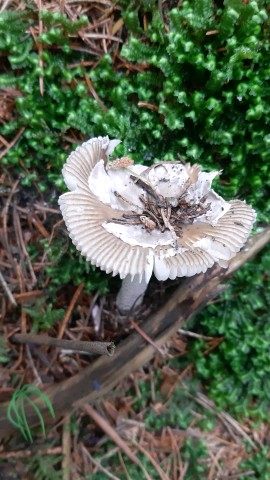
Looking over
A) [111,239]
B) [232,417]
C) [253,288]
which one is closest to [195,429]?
A: [232,417]

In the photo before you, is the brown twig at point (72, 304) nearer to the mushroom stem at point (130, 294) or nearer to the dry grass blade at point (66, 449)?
the mushroom stem at point (130, 294)

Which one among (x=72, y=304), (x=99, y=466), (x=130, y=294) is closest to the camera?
(x=130, y=294)

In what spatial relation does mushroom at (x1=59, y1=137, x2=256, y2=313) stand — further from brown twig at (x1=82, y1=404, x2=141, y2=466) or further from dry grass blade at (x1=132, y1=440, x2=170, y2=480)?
dry grass blade at (x1=132, y1=440, x2=170, y2=480)

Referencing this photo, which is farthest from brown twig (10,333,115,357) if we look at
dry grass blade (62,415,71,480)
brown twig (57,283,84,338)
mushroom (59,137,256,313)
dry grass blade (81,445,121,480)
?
dry grass blade (81,445,121,480)

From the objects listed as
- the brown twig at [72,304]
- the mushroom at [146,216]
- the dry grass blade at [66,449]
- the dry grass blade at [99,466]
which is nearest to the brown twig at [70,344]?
the brown twig at [72,304]

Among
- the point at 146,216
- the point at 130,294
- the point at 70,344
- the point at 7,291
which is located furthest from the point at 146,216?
the point at 7,291

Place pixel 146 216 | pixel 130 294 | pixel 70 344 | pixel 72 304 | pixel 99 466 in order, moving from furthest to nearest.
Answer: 1. pixel 72 304
2. pixel 99 466
3. pixel 130 294
4. pixel 70 344
5. pixel 146 216

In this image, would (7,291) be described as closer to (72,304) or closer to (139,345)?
(72,304)

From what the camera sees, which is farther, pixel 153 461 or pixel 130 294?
pixel 153 461

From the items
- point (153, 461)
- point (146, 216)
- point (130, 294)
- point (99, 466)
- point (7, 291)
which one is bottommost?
point (99, 466)
